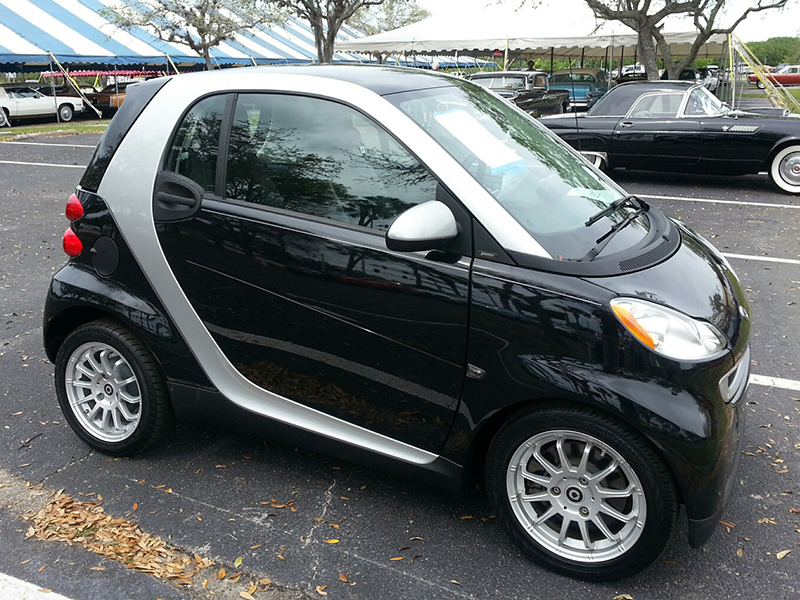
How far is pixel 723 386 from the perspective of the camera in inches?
97.1

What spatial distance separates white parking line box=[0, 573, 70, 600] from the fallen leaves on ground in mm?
186

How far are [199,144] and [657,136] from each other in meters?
8.92

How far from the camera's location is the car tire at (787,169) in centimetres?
998

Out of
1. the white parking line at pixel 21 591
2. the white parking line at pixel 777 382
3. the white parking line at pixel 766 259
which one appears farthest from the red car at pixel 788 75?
the white parking line at pixel 21 591

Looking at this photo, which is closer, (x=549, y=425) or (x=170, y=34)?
(x=549, y=425)

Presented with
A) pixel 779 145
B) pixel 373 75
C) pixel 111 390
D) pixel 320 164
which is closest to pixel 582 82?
pixel 779 145

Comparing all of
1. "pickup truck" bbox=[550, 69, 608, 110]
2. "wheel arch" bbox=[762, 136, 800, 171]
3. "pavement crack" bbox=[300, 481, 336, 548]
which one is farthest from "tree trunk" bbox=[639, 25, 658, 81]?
"pavement crack" bbox=[300, 481, 336, 548]

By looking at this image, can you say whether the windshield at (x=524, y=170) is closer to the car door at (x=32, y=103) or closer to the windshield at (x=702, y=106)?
the windshield at (x=702, y=106)

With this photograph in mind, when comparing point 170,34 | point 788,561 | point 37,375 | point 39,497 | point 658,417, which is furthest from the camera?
point 170,34

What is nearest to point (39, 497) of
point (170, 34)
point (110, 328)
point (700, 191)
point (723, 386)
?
point (110, 328)

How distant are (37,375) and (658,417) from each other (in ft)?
12.0

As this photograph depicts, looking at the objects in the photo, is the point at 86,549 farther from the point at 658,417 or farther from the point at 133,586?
the point at 658,417

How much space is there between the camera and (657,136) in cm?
1056

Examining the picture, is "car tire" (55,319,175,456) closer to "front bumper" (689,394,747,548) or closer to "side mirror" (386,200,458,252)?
"side mirror" (386,200,458,252)
